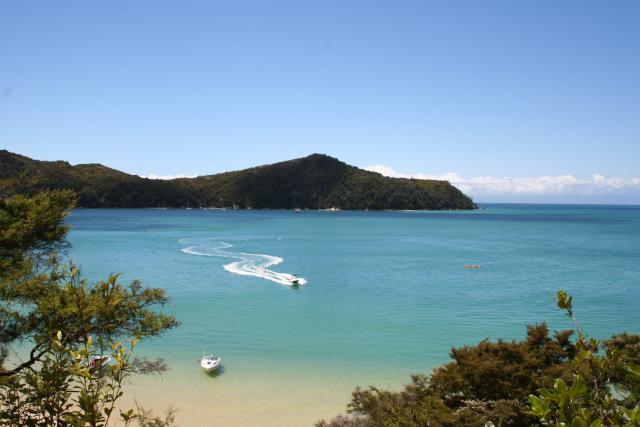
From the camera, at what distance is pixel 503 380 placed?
10906mm

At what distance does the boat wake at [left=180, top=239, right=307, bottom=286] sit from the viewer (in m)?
38.7

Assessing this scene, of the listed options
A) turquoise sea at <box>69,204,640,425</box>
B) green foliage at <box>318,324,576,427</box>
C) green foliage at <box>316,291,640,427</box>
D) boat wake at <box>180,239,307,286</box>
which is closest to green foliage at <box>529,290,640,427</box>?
green foliage at <box>316,291,640,427</box>

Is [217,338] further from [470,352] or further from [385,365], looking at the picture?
[470,352]

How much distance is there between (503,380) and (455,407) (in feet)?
4.27

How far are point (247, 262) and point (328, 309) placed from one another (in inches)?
738

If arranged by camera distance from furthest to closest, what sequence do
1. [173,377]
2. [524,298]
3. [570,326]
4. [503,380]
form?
1. [524,298]
2. [570,326]
3. [173,377]
4. [503,380]

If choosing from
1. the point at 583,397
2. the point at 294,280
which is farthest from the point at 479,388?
the point at 294,280

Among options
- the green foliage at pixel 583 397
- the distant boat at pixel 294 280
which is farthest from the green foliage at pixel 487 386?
the distant boat at pixel 294 280

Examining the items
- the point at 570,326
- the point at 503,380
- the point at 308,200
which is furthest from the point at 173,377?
the point at 308,200

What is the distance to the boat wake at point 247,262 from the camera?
3871cm

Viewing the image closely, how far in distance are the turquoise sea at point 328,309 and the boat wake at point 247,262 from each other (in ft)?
0.40

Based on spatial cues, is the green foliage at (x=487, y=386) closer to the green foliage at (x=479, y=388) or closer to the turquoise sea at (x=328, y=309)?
the green foliage at (x=479, y=388)

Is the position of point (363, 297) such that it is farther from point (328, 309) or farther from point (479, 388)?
point (479, 388)

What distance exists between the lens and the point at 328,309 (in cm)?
2919
